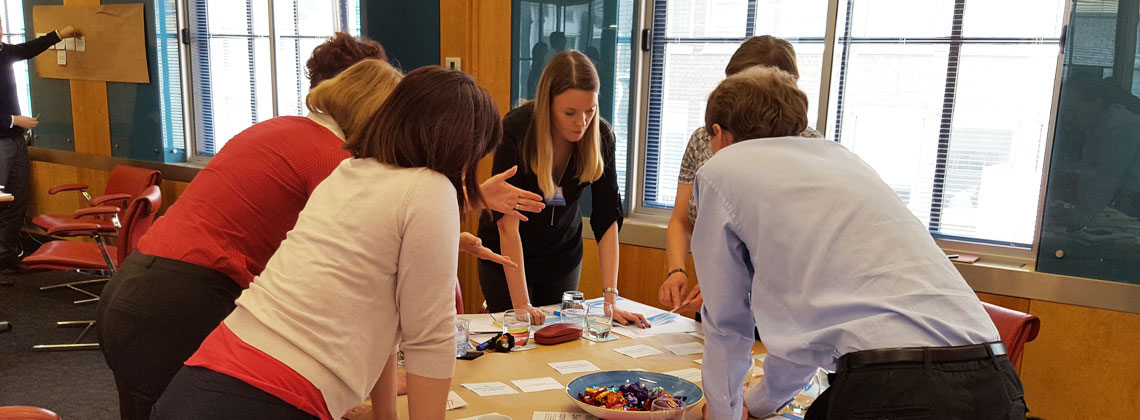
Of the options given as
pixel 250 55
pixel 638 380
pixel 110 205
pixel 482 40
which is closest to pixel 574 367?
pixel 638 380

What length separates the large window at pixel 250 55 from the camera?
5.87m

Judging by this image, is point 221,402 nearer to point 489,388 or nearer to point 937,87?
point 489,388

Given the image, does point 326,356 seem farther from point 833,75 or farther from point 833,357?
point 833,75

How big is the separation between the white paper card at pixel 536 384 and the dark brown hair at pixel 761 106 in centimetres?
75

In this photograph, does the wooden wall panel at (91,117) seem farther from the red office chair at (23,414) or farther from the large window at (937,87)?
the red office chair at (23,414)

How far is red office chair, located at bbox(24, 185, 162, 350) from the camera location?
3980mm

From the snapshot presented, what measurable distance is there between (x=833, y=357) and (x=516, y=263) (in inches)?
54.7

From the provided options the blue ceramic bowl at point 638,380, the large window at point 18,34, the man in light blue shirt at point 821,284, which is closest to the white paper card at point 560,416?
the blue ceramic bowl at point 638,380

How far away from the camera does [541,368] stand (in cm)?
206

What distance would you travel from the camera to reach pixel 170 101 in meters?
6.47

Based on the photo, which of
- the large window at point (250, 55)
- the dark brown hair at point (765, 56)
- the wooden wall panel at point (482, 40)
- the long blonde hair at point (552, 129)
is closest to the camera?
the dark brown hair at point (765, 56)

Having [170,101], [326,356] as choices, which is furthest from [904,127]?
[170,101]

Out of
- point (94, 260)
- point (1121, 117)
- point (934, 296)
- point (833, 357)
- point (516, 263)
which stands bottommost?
point (94, 260)

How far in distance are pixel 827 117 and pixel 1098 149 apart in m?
1.09
